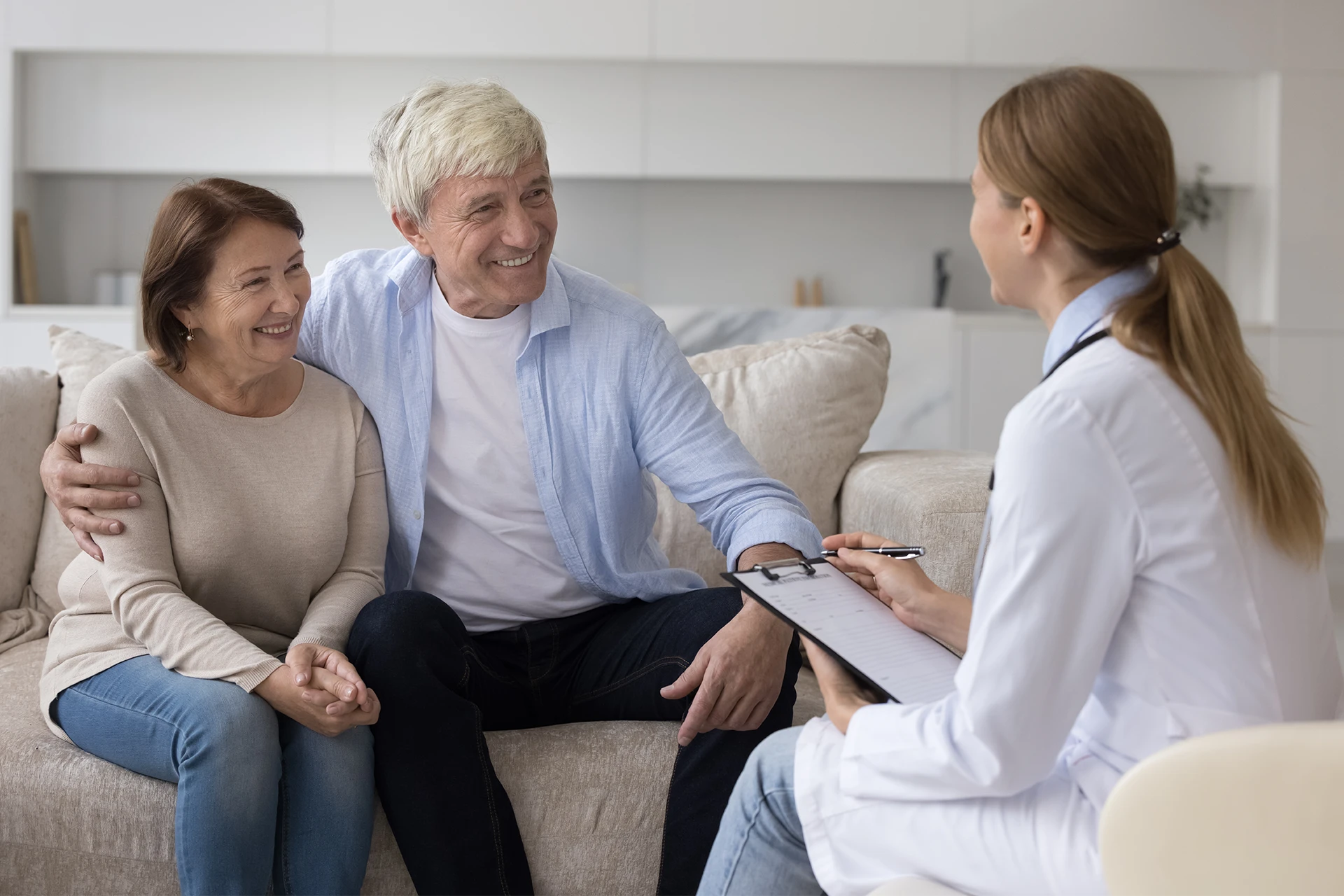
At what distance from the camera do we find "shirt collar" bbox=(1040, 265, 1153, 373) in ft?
3.27

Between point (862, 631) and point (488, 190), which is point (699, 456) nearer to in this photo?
point (488, 190)

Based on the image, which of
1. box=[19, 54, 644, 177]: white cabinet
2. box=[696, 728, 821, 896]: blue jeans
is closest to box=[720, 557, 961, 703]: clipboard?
box=[696, 728, 821, 896]: blue jeans

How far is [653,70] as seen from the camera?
15.4 ft

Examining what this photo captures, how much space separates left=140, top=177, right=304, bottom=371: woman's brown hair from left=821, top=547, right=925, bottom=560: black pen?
769 mm

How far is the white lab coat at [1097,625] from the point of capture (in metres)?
0.90

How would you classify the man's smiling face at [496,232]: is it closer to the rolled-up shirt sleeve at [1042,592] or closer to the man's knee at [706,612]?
the man's knee at [706,612]

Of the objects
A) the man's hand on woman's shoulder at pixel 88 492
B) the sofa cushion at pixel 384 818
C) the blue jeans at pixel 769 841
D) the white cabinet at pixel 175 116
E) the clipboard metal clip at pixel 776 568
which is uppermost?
the white cabinet at pixel 175 116

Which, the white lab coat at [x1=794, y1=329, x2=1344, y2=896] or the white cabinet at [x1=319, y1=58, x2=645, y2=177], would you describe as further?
the white cabinet at [x1=319, y1=58, x2=645, y2=177]

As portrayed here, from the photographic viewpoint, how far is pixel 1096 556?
90 cm

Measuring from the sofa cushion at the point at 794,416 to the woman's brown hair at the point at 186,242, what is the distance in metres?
0.82

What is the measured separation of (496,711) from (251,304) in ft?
1.99

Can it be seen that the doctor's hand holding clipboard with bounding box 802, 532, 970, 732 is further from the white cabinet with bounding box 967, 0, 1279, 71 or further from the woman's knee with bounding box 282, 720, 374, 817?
the white cabinet with bounding box 967, 0, 1279, 71

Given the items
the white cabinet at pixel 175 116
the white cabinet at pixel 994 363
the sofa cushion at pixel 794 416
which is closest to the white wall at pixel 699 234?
the white cabinet at pixel 175 116

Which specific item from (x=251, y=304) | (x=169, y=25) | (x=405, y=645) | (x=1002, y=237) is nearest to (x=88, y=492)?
(x=251, y=304)
